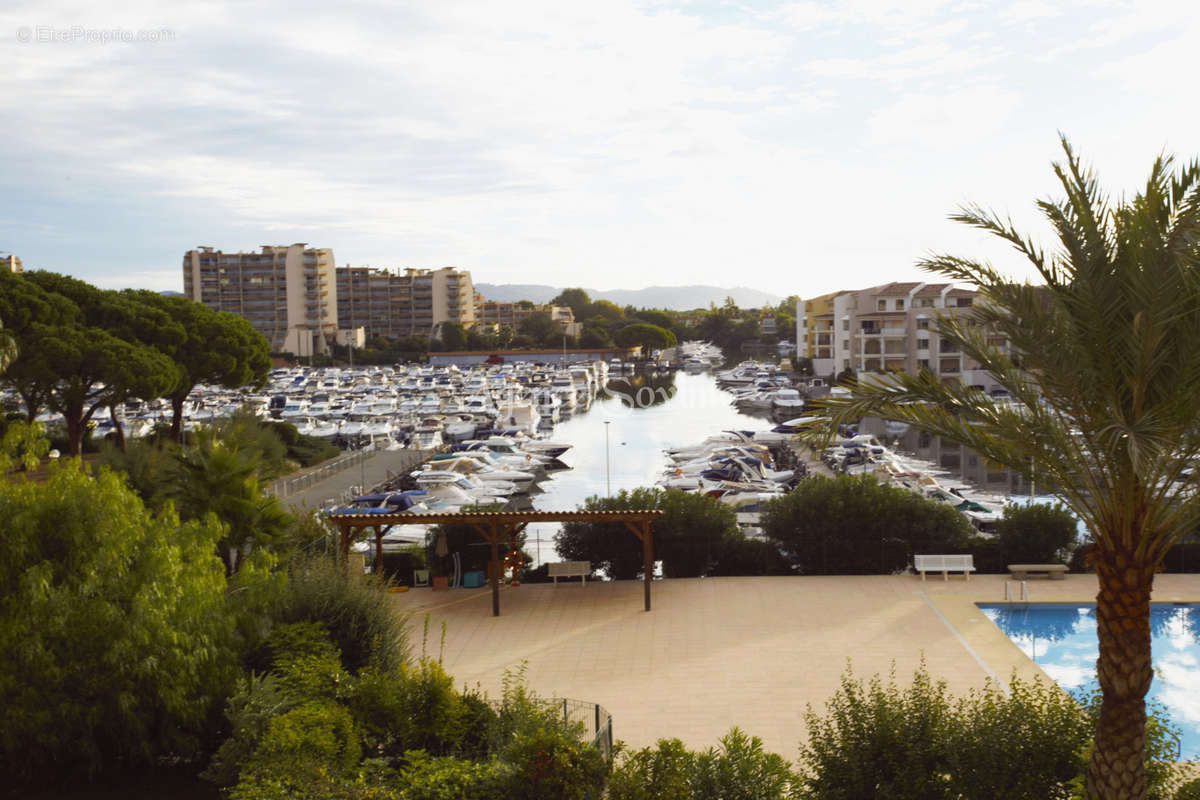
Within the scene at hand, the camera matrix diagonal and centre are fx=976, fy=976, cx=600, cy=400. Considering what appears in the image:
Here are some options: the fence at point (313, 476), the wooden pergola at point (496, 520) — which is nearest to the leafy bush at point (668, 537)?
the wooden pergola at point (496, 520)

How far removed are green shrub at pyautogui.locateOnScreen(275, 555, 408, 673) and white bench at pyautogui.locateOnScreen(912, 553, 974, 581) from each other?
395 inches

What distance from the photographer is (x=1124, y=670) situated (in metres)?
7.00

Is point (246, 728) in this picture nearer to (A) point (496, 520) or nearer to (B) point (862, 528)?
(A) point (496, 520)

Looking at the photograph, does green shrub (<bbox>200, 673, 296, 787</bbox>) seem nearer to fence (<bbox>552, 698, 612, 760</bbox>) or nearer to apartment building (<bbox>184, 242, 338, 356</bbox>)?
fence (<bbox>552, 698, 612, 760</bbox>)

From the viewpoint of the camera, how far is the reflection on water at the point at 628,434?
3484cm

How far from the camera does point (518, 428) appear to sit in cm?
4856

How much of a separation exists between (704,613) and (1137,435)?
34.8ft

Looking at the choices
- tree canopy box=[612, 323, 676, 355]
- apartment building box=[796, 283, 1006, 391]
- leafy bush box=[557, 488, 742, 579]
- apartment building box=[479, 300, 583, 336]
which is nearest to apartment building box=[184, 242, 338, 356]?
apartment building box=[479, 300, 583, 336]

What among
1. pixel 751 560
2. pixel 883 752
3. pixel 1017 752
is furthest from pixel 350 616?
pixel 751 560

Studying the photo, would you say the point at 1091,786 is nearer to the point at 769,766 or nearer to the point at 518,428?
the point at 769,766

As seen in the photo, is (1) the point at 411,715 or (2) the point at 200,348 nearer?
(1) the point at 411,715

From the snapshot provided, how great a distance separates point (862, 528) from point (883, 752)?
1057cm

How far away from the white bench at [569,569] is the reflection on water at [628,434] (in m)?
1.57

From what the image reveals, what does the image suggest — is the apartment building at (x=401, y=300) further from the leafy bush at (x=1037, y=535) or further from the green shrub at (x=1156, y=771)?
the green shrub at (x=1156, y=771)
